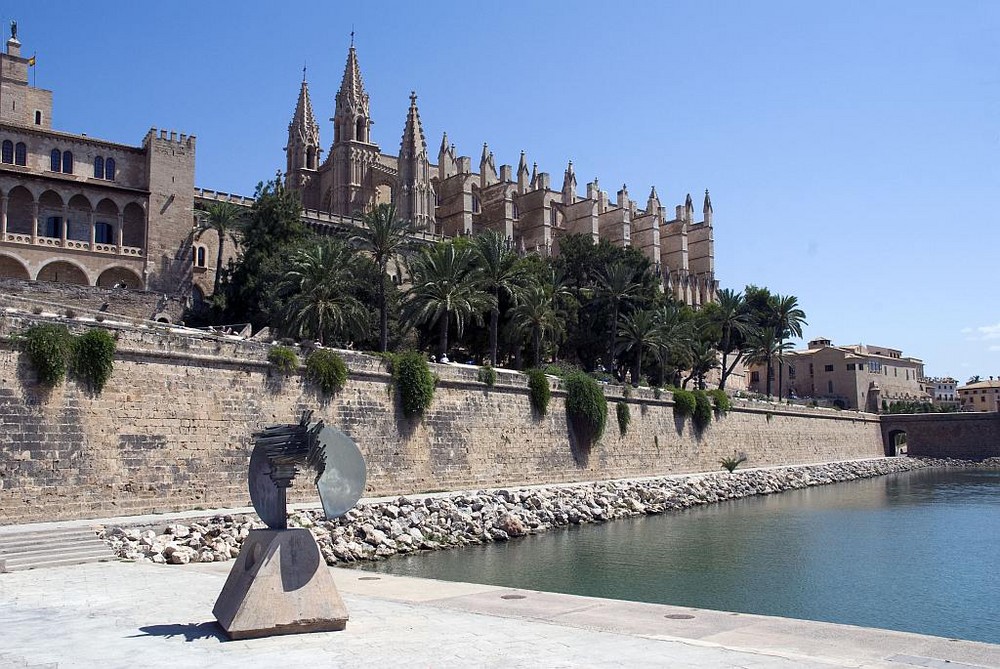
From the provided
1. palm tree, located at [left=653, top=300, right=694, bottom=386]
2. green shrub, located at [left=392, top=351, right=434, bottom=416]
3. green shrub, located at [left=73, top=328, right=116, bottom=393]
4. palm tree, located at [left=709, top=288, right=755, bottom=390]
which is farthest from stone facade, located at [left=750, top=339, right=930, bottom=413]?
green shrub, located at [left=73, top=328, right=116, bottom=393]

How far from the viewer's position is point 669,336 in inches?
1825

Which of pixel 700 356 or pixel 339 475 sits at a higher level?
pixel 700 356

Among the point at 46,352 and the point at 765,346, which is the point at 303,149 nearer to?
the point at 765,346

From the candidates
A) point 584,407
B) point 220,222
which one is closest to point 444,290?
point 584,407

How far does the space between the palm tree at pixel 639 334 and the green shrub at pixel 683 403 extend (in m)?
3.88

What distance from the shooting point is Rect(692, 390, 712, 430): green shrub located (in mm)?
40406

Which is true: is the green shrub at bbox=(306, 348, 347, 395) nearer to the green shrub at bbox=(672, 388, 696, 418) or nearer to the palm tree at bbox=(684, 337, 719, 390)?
the green shrub at bbox=(672, 388, 696, 418)

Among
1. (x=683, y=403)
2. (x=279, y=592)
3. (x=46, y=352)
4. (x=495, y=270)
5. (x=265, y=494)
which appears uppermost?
(x=495, y=270)

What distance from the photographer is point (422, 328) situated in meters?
42.0

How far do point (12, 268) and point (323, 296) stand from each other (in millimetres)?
20137

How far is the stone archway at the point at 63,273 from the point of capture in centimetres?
4356

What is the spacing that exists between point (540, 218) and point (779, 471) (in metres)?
37.4

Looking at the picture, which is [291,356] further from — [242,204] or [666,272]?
[666,272]

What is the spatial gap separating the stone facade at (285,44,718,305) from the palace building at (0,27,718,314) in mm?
126
